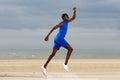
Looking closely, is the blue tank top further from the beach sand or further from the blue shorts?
the beach sand

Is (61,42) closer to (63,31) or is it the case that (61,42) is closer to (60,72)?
(63,31)

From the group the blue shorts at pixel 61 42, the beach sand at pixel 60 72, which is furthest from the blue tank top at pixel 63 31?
the beach sand at pixel 60 72

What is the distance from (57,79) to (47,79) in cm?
39

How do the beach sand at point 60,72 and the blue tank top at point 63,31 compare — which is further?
the beach sand at point 60,72

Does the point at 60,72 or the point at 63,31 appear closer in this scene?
the point at 63,31

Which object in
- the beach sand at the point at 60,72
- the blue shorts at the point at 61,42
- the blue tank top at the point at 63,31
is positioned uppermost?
the blue tank top at the point at 63,31

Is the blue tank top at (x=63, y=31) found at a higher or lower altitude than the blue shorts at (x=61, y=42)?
higher

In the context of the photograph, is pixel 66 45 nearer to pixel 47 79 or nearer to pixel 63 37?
pixel 63 37

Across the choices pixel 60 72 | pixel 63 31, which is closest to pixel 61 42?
pixel 63 31

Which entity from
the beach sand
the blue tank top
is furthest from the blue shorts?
the beach sand

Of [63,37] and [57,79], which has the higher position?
[63,37]

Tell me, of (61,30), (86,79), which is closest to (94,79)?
(86,79)

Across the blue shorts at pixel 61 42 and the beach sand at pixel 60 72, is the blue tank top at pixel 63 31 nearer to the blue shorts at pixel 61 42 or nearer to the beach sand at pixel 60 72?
the blue shorts at pixel 61 42

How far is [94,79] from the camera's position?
63.1ft
